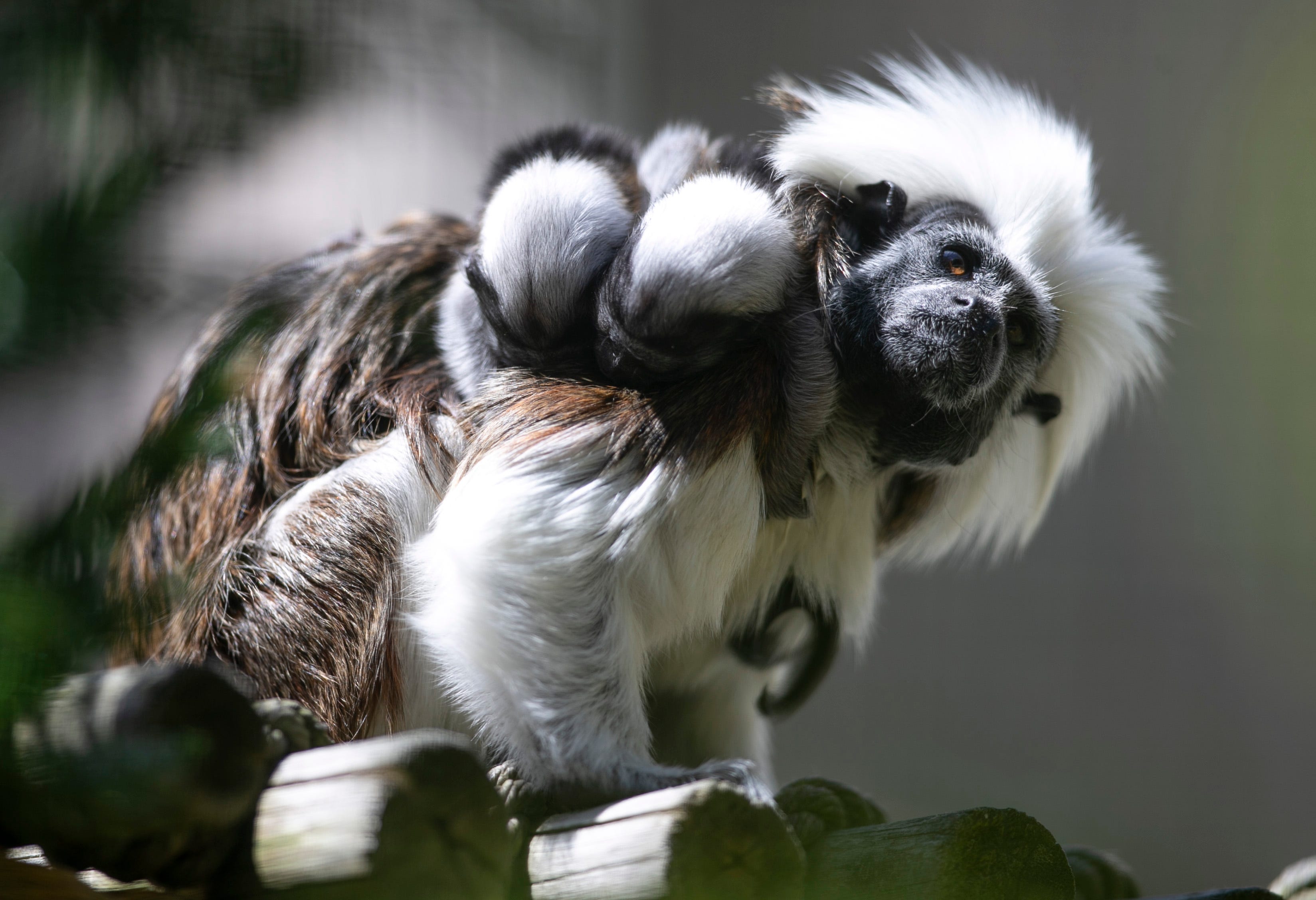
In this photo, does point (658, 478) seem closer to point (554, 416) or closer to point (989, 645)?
point (554, 416)

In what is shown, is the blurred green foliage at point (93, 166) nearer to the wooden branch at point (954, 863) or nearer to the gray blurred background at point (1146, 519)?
the wooden branch at point (954, 863)

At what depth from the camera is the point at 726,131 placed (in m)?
4.88

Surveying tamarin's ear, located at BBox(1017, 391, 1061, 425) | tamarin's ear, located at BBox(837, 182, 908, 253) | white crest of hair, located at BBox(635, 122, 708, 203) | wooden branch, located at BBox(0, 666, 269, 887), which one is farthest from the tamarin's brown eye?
wooden branch, located at BBox(0, 666, 269, 887)

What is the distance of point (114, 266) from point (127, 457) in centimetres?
14

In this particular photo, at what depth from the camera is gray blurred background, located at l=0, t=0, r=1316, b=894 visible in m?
4.15

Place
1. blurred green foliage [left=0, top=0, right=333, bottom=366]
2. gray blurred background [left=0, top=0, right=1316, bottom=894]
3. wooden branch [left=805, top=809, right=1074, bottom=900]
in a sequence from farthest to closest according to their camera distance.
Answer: gray blurred background [left=0, top=0, right=1316, bottom=894]
wooden branch [left=805, top=809, right=1074, bottom=900]
blurred green foliage [left=0, top=0, right=333, bottom=366]

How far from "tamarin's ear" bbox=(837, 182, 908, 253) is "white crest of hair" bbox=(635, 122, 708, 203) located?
0.96 ft

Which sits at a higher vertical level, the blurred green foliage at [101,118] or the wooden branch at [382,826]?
the blurred green foliage at [101,118]

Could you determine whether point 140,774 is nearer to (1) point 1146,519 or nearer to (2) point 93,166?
(2) point 93,166

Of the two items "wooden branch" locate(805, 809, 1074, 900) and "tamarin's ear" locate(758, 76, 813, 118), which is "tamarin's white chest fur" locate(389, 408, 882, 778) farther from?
"tamarin's ear" locate(758, 76, 813, 118)

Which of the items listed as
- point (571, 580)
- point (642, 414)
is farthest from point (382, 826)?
point (642, 414)

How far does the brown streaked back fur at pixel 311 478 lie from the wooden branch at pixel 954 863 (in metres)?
0.86

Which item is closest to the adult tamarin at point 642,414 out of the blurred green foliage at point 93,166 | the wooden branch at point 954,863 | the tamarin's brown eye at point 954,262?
the tamarin's brown eye at point 954,262

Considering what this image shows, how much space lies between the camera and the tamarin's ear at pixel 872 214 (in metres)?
2.19
